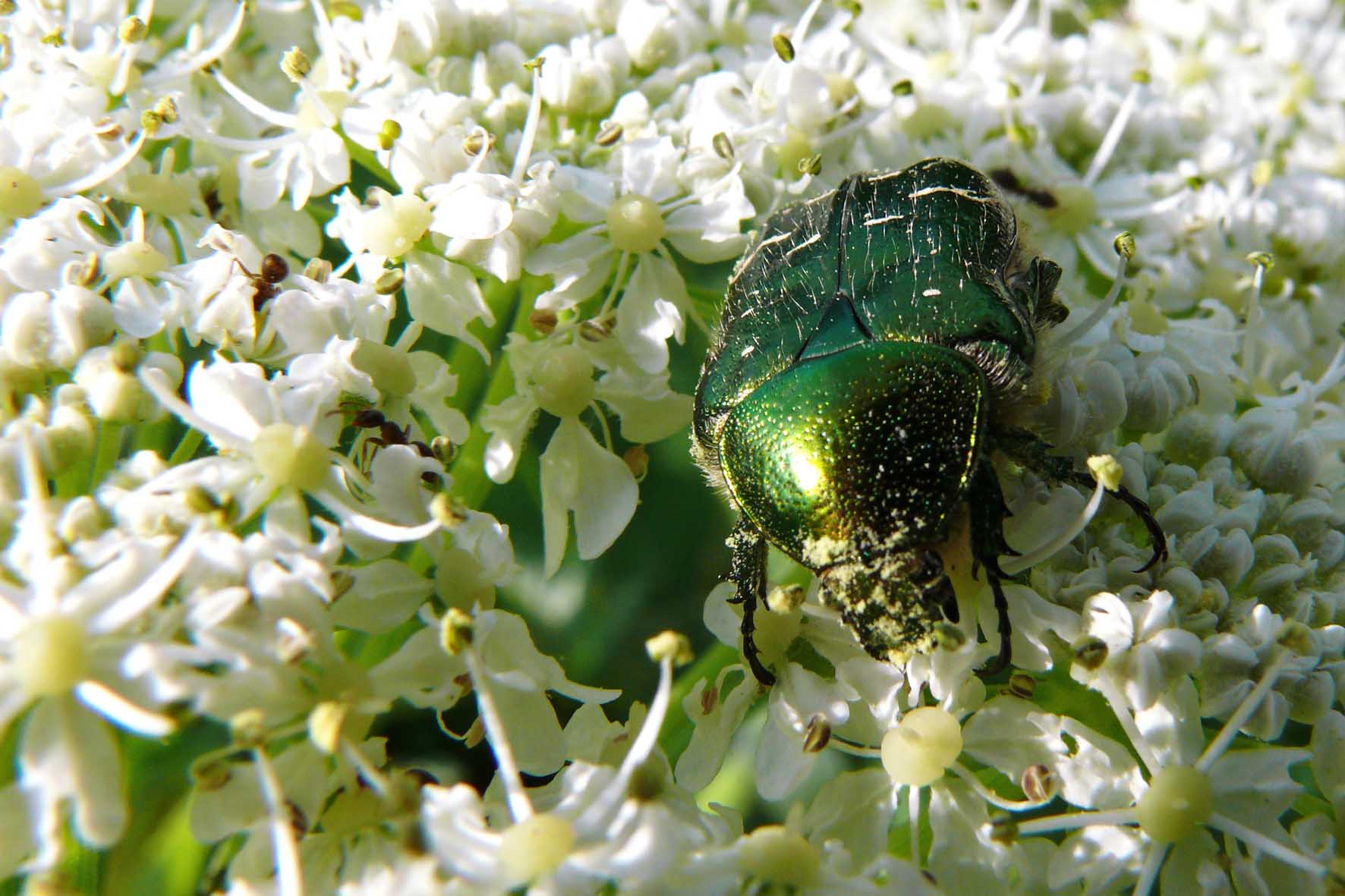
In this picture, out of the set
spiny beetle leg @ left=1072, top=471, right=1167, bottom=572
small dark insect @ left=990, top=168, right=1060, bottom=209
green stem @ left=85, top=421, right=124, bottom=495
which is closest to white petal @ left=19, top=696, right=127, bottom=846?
green stem @ left=85, top=421, right=124, bottom=495

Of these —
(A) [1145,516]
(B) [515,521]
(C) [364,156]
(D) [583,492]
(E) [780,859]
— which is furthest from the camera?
(B) [515,521]

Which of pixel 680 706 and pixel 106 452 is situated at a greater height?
pixel 106 452

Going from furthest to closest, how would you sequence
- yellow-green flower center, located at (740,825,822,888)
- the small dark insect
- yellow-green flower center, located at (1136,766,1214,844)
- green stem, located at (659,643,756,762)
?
the small dark insect < green stem, located at (659,643,756,762) < yellow-green flower center, located at (1136,766,1214,844) < yellow-green flower center, located at (740,825,822,888)

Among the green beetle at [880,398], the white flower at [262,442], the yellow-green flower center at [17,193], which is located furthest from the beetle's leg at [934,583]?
the yellow-green flower center at [17,193]

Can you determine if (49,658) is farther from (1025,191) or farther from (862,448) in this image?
(1025,191)

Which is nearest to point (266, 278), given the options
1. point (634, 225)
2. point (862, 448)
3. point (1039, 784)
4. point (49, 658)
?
point (634, 225)

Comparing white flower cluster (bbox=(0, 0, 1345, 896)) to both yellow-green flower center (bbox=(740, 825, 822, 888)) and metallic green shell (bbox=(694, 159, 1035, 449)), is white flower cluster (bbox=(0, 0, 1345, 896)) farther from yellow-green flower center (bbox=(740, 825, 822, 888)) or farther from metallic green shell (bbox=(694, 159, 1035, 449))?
metallic green shell (bbox=(694, 159, 1035, 449))

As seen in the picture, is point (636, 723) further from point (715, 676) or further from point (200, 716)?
point (200, 716)

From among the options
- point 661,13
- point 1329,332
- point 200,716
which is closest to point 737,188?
point 661,13

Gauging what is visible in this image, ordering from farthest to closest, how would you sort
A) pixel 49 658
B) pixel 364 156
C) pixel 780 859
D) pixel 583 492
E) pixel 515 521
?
pixel 515 521, pixel 364 156, pixel 583 492, pixel 780 859, pixel 49 658
